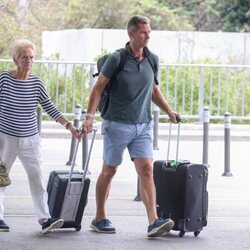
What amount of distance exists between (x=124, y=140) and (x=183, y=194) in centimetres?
72

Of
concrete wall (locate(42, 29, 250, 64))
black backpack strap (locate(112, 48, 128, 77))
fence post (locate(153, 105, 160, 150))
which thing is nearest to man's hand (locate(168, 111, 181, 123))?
black backpack strap (locate(112, 48, 128, 77))

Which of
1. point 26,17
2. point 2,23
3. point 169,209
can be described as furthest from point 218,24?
point 169,209

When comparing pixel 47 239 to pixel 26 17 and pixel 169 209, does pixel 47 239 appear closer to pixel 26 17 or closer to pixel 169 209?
pixel 169 209

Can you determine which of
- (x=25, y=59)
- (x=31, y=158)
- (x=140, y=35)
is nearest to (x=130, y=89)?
(x=140, y=35)

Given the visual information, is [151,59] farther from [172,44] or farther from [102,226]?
[172,44]

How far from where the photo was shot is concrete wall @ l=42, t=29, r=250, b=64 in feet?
112

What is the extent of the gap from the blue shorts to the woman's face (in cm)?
91

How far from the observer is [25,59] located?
10.2m

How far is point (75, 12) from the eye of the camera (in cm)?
4225

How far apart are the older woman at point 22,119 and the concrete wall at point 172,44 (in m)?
23.3

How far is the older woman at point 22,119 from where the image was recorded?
10266mm

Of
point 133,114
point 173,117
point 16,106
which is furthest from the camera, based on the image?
point 173,117

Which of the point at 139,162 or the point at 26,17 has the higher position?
the point at 26,17

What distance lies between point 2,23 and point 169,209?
2380 centimetres
